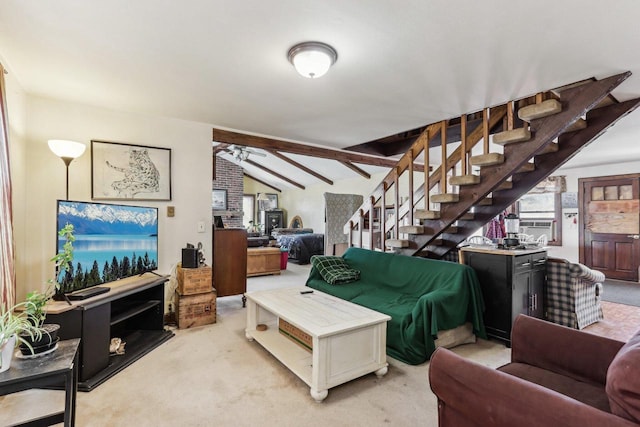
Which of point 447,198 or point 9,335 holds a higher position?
point 447,198

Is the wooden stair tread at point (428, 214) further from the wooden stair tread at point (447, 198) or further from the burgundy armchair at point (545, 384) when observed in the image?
the burgundy armchair at point (545, 384)

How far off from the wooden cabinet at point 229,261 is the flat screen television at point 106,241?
893mm

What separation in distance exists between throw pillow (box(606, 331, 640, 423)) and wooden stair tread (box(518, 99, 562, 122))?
2.12 m

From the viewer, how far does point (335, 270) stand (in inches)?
151

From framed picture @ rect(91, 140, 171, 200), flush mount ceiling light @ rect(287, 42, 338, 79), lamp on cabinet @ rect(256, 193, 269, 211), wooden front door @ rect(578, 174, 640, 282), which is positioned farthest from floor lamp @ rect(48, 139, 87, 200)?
lamp on cabinet @ rect(256, 193, 269, 211)

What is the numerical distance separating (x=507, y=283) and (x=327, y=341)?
6.25 ft

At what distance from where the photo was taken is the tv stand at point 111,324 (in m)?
2.16

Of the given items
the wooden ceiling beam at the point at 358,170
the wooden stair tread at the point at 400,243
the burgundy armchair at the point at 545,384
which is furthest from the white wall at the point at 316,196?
the burgundy armchair at the point at 545,384

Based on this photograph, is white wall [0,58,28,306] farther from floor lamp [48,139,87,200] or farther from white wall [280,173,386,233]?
white wall [280,173,386,233]

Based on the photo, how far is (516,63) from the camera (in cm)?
224

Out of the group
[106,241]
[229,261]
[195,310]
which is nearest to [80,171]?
[106,241]

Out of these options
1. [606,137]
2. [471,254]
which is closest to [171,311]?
[471,254]

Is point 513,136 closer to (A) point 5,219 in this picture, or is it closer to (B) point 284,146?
(B) point 284,146

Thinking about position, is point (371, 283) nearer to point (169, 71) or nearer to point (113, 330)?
point (113, 330)
